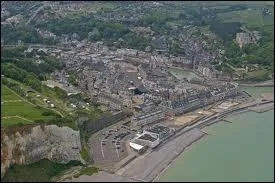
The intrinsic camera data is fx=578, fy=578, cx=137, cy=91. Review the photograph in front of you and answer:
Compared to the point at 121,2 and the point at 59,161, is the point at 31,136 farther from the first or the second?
the point at 121,2

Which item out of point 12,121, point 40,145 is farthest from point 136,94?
point 12,121

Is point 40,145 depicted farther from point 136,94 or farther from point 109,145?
point 136,94

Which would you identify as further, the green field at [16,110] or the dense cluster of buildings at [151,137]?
the dense cluster of buildings at [151,137]

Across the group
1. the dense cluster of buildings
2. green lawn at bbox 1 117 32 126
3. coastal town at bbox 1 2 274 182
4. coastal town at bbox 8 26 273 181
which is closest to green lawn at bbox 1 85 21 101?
coastal town at bbox 1 2 274 182

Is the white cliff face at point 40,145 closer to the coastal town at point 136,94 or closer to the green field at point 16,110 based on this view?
the coastal town at point 136,94

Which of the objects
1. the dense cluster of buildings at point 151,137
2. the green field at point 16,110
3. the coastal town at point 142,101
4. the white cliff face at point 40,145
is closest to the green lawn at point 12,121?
the green field at point 16,110

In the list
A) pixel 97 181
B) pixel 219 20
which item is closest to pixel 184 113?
pixel 97 181
